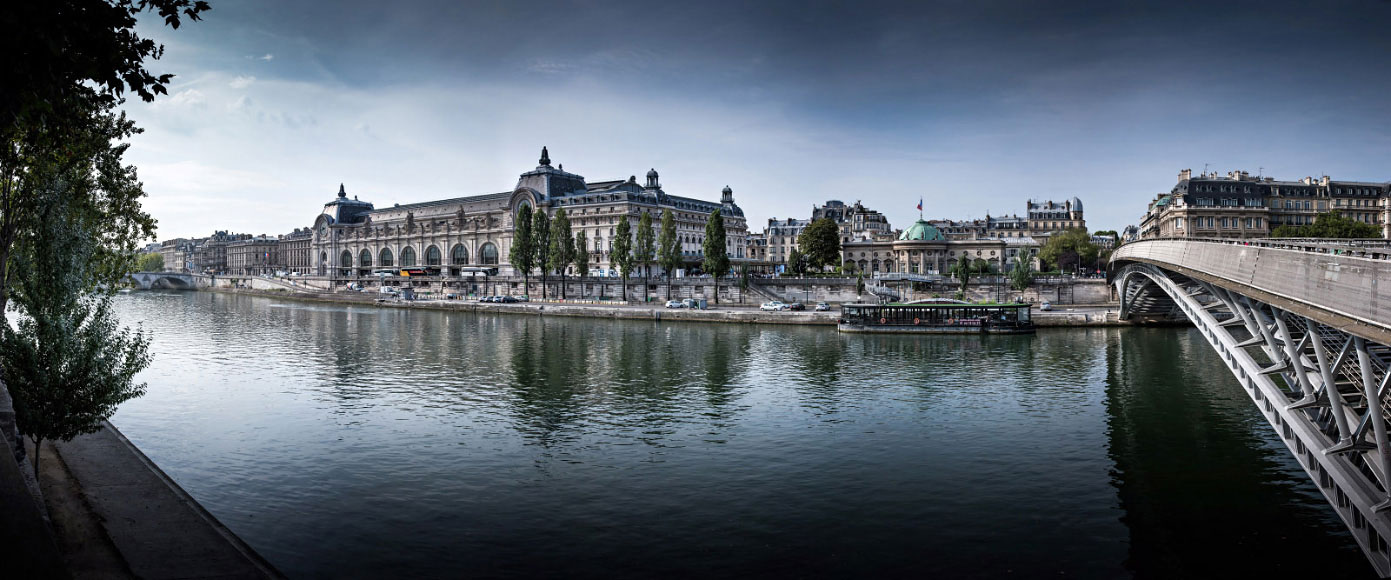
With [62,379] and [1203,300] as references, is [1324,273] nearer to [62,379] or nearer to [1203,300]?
[1203,300]

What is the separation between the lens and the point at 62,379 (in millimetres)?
16547

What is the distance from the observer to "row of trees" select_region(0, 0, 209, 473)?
11.9 m

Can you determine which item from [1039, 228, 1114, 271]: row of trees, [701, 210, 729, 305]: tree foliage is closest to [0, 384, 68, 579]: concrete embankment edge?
[701, 210, 729, 305]: tree foliage

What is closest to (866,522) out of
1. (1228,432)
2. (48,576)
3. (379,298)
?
(48,576)

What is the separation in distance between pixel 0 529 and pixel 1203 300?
3782cm

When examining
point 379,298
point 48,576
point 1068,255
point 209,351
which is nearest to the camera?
point 48,576


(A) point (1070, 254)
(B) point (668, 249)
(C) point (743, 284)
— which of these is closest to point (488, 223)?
(B) point (668, 249)

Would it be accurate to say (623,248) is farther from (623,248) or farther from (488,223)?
(488,223)

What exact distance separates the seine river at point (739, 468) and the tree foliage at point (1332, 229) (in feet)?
198

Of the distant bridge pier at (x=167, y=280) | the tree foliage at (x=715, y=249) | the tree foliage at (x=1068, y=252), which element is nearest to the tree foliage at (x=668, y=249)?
the tree foliage at (x=715, y=249)

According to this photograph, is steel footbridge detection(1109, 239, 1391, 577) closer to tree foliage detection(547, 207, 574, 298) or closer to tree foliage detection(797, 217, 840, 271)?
tree foliage detection(547, 207, 574, 298)

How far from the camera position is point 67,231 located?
16.1 m

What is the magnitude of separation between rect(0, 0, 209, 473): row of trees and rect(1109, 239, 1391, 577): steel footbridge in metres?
18.1

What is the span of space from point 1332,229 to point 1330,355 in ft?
282
